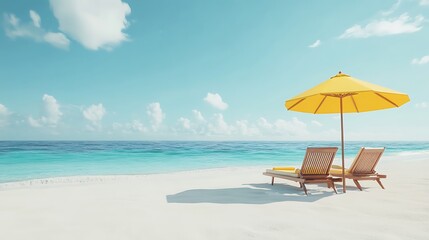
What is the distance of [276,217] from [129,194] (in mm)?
3042

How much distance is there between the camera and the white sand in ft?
10.6

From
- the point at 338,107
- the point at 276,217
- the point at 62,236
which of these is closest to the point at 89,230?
the point at 62,236

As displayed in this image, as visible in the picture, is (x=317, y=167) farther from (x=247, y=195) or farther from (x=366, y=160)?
(x=247, y=195)

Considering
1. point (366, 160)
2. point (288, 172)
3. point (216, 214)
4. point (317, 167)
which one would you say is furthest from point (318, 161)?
point (216, 214)

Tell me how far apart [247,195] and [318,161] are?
5.00 ft

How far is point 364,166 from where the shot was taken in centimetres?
620

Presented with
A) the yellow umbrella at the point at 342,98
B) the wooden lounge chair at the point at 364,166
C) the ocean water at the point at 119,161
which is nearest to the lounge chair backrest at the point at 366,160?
the wooden lounge chair at the point at 364,166

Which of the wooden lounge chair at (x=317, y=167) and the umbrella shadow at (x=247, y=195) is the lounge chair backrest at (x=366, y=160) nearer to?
the wooden lounge chair at (x=317, y=167)

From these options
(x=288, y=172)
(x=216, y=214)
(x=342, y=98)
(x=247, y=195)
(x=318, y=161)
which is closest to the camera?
(x=216, y=214)

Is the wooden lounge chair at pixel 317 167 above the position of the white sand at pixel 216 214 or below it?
above

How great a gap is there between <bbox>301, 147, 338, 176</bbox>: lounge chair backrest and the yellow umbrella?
0.26m

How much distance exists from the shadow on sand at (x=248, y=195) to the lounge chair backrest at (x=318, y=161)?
1.32ft

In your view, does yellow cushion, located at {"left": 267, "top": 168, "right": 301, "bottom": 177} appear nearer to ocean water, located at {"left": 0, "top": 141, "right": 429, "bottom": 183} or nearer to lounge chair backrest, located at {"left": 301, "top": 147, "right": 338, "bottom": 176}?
lounge chair backrest, located at {"left": 301, "top": 147, "right": 338, "bottom": 176}

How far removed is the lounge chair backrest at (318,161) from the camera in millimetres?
5660
